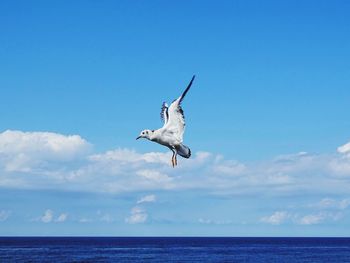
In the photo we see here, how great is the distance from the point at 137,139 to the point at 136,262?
93.6 meters

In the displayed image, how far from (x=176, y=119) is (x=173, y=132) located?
40 centimetres

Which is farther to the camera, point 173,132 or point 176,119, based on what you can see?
point 176,119

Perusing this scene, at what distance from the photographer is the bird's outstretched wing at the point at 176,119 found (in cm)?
1326

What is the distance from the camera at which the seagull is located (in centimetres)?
1263

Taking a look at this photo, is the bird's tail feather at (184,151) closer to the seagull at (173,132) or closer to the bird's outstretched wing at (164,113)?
the seagull at (173,132)

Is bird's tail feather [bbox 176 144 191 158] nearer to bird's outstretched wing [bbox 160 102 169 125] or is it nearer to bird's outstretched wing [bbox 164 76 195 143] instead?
bird's outstretched wing [bbox 164 76 195 143]

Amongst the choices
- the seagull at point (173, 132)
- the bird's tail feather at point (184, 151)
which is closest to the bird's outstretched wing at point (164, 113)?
the seagull at point (173, 132)

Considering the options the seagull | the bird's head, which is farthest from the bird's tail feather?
the bird's head

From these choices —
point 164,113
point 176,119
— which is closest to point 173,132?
point 176,119

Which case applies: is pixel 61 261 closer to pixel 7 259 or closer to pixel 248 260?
pixel 7 259

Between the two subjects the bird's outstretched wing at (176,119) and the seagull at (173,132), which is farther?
the bird's outstretched wing at (176,119)

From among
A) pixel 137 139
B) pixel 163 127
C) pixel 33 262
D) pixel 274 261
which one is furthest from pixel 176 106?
pixel 274 261

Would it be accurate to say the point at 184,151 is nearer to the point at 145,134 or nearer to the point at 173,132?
the point at 173,132

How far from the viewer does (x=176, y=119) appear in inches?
533
